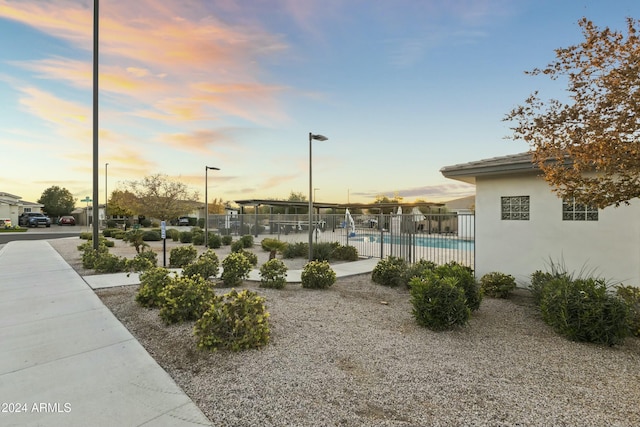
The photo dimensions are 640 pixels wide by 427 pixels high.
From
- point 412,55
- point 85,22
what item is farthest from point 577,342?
point 85,22

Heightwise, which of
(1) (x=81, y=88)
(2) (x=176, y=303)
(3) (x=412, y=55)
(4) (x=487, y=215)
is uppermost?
(3) (x=412, y=55)

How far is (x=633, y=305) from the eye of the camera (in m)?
4.98

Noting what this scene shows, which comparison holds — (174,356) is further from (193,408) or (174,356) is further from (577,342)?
(577,342)

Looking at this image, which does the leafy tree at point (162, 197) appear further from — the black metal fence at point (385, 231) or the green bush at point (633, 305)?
the green bush at point (633, 305)

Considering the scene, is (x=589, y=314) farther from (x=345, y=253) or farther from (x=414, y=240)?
(x=345, y=253)

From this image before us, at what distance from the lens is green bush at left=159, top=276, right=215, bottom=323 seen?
4.87m

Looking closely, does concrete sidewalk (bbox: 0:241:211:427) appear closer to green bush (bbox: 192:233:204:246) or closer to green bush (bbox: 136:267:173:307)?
green bush (bbox: 136:267:173:307)

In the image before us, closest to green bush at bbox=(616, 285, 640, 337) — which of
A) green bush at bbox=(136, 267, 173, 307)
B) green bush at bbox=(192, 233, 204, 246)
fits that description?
green bush at bbox=(136, 267, 173, 307)

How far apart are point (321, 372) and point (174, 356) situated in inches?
70.3

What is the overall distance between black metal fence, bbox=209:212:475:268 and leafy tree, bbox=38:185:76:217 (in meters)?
48.1

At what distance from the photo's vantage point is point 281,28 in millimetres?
10852

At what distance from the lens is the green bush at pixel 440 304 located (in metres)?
4.81

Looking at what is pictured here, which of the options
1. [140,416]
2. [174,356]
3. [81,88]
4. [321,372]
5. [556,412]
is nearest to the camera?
[140,416]

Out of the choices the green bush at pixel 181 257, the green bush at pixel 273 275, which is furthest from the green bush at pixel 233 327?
the green bush at pixel 181 257
